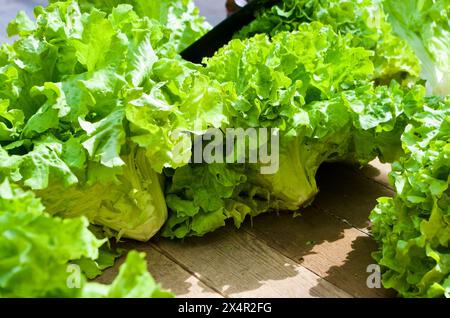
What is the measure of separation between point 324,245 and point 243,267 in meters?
0.28

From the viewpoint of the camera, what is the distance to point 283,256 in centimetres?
194

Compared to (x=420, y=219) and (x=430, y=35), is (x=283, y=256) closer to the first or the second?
(x=420, y=219)

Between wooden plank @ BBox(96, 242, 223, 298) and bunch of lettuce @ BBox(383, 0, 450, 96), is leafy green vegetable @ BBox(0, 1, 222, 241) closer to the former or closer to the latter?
wooden plank @ BBox(96, 242, 223, 298)

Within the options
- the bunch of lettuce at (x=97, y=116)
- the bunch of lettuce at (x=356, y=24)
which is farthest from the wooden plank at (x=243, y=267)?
the bunch of lettuce at (x=356, y=24)

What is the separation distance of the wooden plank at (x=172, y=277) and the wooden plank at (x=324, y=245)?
0.29 metres

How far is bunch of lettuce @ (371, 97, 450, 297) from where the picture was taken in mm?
1627

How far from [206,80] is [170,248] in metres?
0.54

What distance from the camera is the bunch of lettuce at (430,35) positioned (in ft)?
8.45

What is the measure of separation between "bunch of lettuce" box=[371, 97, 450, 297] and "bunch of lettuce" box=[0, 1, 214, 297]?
549 mm

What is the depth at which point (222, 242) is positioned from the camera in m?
2.01

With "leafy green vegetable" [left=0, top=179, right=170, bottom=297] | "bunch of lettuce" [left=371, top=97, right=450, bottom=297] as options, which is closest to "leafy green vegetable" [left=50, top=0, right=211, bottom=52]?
"bunch of lettuce" [left=371, top=97, right=450, bottom=297]

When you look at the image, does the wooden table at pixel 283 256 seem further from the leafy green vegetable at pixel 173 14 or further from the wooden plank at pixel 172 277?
the leafy green vegetable at pixel 173 14

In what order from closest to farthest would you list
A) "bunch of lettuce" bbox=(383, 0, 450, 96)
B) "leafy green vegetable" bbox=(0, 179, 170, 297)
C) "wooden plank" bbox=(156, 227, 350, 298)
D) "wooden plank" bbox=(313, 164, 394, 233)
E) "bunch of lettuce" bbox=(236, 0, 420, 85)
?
"leafy green vegetable" bbox=(0, 179, 170, 297) → "wooden plank" bbox=(156, 227, 350, 298) → "wooden plank" bbox=(313, 164, 394, 233) → "bunch of lettuce" bbox=(236, 0, 420, 85) → "bunch of lettuce" bbox=(383, 0, 450, 96)

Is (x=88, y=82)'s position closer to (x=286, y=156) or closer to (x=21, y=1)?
(x=286, y=156)
